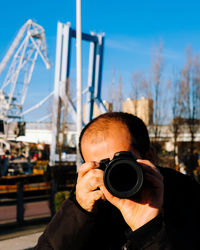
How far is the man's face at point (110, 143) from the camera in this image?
1119mm

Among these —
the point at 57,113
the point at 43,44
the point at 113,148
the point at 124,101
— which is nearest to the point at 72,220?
the point at 113,148

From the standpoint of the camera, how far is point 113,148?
112 cm

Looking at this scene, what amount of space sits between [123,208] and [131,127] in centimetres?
29

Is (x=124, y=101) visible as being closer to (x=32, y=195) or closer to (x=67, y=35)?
(x=32, y=195)

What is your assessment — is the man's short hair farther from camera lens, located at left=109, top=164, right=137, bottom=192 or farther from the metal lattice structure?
the metal lattice structure

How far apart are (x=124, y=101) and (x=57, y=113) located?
18.1 feet

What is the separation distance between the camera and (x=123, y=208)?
1.02 meters

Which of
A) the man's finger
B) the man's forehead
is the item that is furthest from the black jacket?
the man's forehead

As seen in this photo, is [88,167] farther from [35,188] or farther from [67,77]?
[67,77]

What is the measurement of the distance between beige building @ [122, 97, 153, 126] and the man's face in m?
10.6

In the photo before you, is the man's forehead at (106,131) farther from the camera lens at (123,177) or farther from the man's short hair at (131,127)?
the camera lens at (123,177)

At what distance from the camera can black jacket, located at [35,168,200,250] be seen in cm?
94

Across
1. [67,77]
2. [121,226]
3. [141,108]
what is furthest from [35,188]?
[67,77]

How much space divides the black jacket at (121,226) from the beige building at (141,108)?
10.6m
